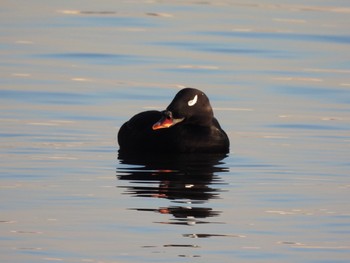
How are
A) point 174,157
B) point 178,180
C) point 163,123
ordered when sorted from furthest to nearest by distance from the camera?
point 163,123, point 174,157, point 178,180

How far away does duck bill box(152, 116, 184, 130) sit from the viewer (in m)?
14.7

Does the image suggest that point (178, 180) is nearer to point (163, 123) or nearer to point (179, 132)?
point (163, 123)

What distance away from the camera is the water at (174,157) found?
10.4 m

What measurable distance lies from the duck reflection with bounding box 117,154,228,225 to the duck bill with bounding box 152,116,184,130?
291 mm

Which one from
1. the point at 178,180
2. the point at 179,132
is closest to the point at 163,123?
the point at 179,132

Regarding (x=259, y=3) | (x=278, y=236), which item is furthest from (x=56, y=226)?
(x=259, y=3)

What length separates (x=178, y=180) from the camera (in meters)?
13.1

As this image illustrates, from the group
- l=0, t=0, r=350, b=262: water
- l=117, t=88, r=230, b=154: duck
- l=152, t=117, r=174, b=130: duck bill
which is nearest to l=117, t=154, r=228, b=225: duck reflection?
l=0, t=0, r=350, b=262: water

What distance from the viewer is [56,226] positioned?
419 inches

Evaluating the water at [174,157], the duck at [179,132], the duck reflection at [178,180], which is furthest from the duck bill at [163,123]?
the water at [174,157]

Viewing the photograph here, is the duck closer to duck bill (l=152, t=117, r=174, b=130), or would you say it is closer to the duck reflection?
duck bill (l=152, t=117, r=174, b=130)

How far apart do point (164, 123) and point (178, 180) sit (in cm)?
178

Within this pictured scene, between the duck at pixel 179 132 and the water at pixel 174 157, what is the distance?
0.23m

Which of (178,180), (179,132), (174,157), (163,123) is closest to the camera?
(178,180)
